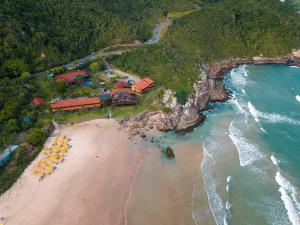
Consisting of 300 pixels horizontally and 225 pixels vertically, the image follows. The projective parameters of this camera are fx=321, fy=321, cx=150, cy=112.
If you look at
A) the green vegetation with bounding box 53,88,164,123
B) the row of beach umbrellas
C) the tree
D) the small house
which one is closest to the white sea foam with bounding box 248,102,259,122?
the green vegetation with bounding box 53,88,164,123

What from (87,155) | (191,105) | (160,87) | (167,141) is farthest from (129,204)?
(160,87)

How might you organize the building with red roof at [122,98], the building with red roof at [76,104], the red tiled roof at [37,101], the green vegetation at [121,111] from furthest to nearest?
the building with red roof at [122,98], the building with red roof at [76,104], the red tiled roof at [37,101], the green vegetation at [121,111]

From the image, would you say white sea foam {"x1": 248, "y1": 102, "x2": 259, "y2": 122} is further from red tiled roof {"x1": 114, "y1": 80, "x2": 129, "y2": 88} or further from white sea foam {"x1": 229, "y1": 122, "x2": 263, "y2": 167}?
red tiled roof {"x1": 114, "y1": 80, "x2": 129, "y2": 88}

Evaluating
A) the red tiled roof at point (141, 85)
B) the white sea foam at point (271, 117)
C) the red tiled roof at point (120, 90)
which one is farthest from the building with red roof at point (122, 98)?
the white sea foam at point (271, 117)

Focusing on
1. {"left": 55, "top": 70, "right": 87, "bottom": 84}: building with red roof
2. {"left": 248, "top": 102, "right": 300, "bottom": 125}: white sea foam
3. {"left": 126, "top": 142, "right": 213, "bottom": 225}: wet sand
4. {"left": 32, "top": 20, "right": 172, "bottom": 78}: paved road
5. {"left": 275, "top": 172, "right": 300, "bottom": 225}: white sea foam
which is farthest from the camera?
{"left": 32, "top": 20, "right": 172, "bottom": 78}: paved road

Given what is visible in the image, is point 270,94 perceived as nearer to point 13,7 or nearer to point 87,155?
point 87,155

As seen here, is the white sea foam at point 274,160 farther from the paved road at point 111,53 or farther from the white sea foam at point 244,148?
the paved road at point 111,53
